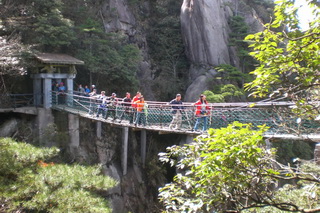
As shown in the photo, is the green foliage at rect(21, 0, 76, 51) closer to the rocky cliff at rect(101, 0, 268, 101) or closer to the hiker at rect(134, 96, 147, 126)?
the rocky cliff at rect(101, 0, 268, 101)

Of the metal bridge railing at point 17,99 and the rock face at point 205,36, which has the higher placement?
the rock face at point 205,36

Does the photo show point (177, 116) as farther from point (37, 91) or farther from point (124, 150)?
point (37, 91)

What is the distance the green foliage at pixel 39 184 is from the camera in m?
3.65

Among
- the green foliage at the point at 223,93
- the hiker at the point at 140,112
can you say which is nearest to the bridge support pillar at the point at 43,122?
the hiker at the point at 140,112

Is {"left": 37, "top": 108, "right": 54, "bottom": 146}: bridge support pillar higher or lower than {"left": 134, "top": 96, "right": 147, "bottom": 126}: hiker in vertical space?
lower

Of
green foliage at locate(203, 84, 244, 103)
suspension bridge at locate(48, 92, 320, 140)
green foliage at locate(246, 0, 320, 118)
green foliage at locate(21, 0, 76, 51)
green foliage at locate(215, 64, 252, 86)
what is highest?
green foliage at locate(21, 0, 76, 51)

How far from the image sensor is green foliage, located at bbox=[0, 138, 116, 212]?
12.0ft

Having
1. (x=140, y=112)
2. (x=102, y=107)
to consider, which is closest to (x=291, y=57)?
(x=140, y=112)

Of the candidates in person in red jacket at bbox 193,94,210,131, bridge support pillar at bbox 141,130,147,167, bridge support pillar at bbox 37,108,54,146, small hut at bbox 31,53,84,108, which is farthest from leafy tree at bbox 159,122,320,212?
bridge support pillar at bbox 141,130,147,167

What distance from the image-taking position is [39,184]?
154 inches

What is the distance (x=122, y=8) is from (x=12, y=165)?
12.0 meters

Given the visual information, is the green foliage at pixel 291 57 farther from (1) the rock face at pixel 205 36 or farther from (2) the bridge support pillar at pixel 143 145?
(1) the rock face at pixel 205 36

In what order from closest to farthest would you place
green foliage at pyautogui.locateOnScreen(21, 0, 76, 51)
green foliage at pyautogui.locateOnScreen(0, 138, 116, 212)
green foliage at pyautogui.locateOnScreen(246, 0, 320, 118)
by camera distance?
1. green foliage at pyautogui.locateOnScreen(246, 0, 320, 118)
2. green foliage at pyautogui.locateOnScreen(0, 138, 116, 212)
3. green foliage at pyautogui.locateOnScreen(21, 0, 76, 51)

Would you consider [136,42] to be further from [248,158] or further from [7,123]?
[248,158]
